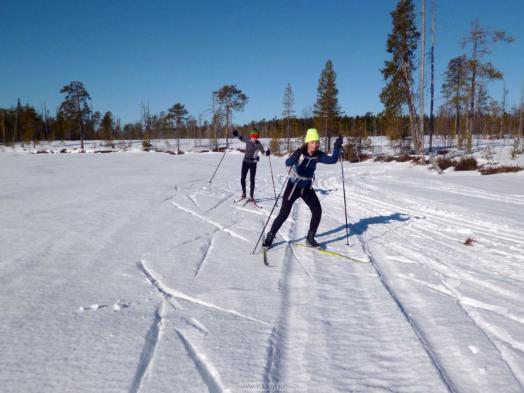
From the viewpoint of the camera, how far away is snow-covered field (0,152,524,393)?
238cm

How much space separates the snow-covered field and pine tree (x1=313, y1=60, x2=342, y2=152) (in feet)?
121

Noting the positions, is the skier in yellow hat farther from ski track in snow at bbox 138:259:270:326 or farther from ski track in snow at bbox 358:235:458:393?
ski track in snow at bbox 138:259:270:326

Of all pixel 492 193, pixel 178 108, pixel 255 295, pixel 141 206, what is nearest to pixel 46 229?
pixel 141 206

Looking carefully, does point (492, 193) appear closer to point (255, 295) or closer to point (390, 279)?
point (390, 279)

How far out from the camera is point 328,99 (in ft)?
137

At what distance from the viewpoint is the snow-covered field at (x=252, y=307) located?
7.81 ft

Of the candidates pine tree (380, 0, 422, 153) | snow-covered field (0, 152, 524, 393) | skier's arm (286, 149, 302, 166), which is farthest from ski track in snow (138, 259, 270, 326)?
pine tree (380, 0, 422, 153)

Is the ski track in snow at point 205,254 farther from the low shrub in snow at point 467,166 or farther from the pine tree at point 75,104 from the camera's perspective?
the pine tree at point 75,104

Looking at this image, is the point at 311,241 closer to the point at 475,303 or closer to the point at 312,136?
the point at 312,136

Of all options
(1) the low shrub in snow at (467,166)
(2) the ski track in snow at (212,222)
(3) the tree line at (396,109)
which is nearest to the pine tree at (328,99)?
(3) the tree line at (396,109)

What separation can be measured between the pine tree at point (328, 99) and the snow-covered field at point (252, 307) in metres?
36.8

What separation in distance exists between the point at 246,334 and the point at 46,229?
481 centimetres

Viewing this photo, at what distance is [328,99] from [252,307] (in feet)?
136

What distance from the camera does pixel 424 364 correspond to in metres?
2.54
